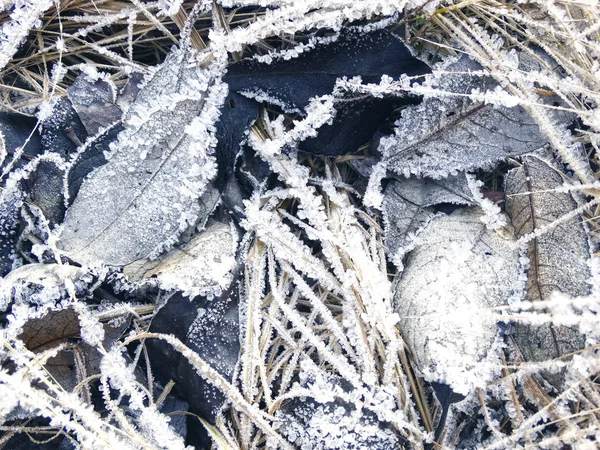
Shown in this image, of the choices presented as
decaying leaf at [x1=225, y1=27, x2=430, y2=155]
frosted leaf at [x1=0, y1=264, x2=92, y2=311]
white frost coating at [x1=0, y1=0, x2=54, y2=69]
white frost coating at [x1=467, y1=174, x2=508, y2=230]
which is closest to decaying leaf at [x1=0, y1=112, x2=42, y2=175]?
white frost coating at [x1=0, y1=0, x2=54, y2=69]

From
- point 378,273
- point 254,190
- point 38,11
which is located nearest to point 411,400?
point 378,273

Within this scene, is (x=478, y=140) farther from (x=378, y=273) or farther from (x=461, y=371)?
(x=461, y=371)

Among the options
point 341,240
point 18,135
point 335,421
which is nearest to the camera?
point 335,421

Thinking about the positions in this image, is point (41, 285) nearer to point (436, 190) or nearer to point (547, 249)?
point (436, 190)

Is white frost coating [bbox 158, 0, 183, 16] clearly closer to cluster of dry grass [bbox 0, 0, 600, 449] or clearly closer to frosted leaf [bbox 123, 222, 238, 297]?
cluster of dry grass [bbox 0, 0, 600, 449]

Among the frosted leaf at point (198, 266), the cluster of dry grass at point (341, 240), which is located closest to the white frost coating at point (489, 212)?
the cluster of dry grass at point (341, 240)

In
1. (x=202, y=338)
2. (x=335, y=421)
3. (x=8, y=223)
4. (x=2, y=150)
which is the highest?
(x=2, y=150)

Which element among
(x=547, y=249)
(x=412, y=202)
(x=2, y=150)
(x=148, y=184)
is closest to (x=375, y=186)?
(x=412, y=202)
